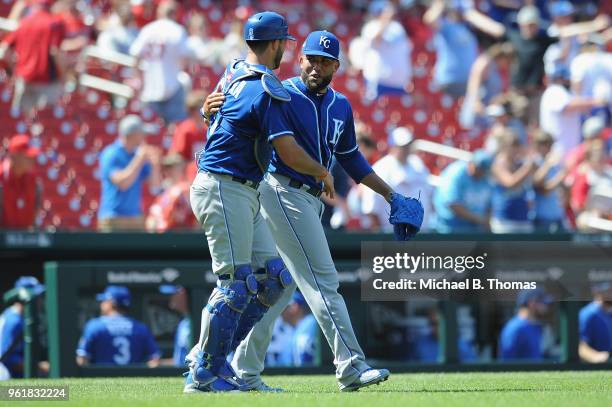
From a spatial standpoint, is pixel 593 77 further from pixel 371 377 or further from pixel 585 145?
pixel 371 377

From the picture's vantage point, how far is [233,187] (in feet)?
20.5

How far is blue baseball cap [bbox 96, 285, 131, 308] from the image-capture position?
9594mm

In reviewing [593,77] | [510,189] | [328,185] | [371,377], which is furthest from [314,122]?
[593,77]

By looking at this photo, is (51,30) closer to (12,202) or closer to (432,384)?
(12,202)

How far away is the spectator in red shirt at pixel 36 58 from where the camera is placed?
13.2m

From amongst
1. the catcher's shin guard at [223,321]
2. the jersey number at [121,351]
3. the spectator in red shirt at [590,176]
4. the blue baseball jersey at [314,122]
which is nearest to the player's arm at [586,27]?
the spectator in red shirt at [590,176]

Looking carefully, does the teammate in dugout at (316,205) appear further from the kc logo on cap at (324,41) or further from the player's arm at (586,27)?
the player's arm at (586,27)

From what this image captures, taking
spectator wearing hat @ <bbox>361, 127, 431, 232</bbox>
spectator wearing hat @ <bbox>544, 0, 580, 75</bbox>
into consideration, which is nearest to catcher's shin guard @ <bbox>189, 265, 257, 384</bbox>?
spectator wearing hat @ <bbox>361, 127, 431, 232</bbox>

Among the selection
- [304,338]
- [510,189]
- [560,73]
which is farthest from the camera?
[560,73]

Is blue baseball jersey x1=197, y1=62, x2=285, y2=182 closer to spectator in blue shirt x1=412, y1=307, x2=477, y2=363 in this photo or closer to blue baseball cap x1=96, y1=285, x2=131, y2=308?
blue baseball cap x1=96, y1=285, x2=131, y2=308

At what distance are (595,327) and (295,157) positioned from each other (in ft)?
16.4

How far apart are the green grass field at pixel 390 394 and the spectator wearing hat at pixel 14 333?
1.67 m

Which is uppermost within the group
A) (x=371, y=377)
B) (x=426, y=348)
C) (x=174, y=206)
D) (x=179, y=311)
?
(x=174, y=206)

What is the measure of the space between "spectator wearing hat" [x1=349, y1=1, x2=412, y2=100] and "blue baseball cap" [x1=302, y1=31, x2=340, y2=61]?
28.1ft
